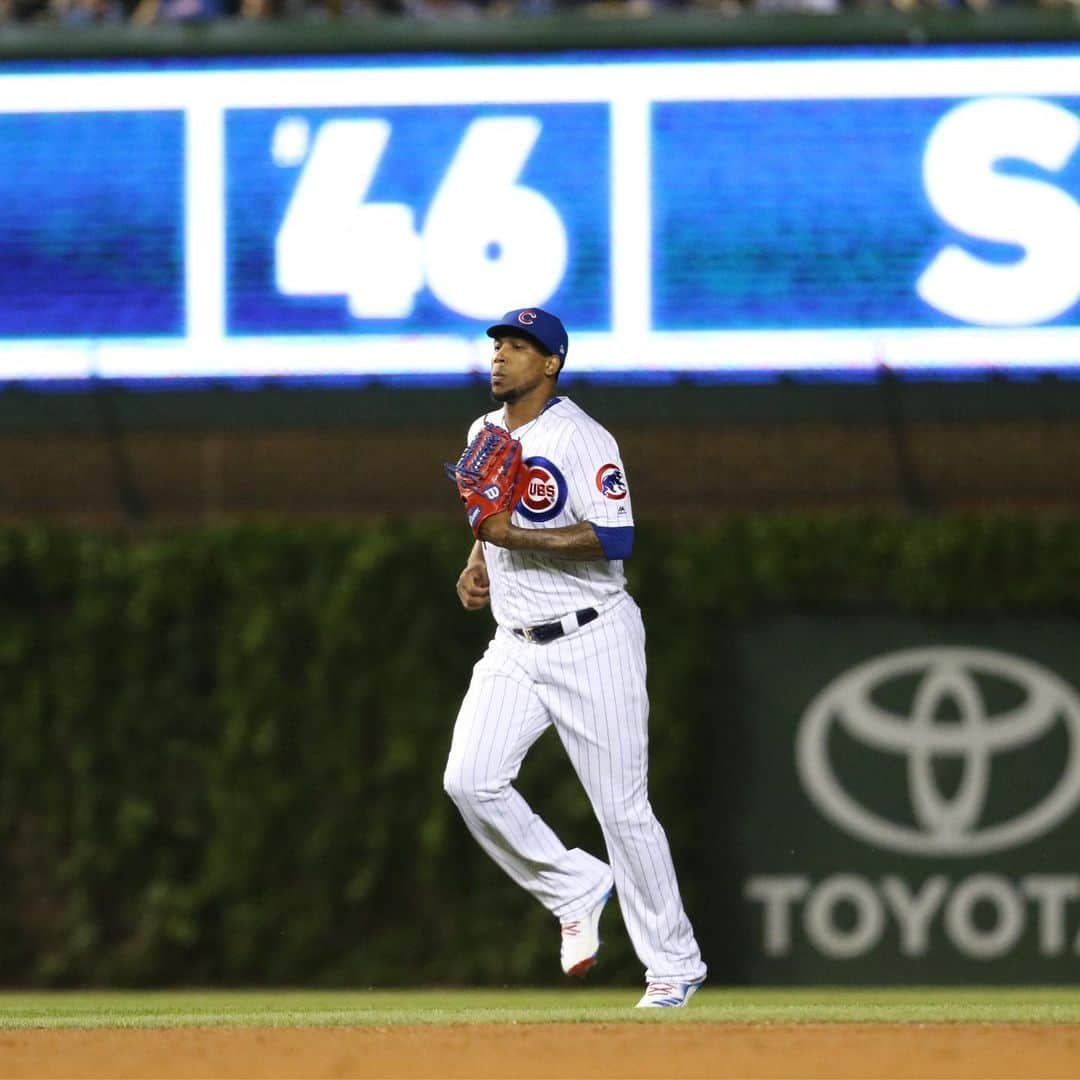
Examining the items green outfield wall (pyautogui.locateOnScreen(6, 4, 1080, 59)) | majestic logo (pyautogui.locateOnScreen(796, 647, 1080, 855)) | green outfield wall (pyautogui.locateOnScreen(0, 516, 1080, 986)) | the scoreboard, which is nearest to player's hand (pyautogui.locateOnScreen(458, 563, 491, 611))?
green outfield wall (pyautogui.locateOnScreen(0, 516, 1080, 986))

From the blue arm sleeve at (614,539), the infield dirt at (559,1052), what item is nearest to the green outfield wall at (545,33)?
the blue arm sleeve at (614,539)

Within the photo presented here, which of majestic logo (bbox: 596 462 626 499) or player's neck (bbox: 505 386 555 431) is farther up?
player's neck (bbox: 505 386 555 431)

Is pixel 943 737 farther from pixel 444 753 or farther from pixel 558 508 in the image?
pixel 558 508

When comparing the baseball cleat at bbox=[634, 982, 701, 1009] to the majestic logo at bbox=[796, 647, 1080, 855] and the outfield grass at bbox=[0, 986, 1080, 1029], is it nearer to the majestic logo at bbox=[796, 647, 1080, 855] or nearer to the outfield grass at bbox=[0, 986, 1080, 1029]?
the outfield grass at bbox=[0, 986, 1080, 1029]

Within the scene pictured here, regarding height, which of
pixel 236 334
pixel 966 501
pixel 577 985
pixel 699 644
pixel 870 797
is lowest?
pixel 577 985

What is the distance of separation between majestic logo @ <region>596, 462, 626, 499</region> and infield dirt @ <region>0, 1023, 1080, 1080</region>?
1504mm

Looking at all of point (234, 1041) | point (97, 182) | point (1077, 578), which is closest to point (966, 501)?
point (1077, 578)

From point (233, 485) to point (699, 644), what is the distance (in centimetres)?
254

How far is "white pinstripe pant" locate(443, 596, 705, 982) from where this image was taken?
20.9ft

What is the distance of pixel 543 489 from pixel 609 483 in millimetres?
203

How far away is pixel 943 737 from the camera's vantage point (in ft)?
33.1

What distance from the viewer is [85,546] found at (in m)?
10.4

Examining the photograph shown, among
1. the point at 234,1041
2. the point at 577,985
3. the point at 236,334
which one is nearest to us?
the point at 234,1041

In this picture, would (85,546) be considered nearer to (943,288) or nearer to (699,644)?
(699,644)
